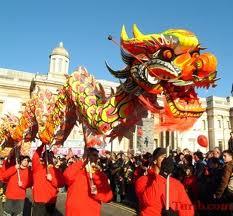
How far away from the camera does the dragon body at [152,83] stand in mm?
3641

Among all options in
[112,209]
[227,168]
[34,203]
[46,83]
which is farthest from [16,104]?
[227,168]

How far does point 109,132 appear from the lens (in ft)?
13.9

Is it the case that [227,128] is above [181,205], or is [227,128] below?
above

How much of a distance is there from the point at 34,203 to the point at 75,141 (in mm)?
22097

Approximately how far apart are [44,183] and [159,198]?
311 centimetres

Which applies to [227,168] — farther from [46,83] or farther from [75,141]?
[46,83]

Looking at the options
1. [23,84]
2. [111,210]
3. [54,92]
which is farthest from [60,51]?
[111,210]

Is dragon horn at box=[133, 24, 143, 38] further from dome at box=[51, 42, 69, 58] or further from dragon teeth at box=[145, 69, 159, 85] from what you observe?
dome at box=[51, 42, 69, 58]

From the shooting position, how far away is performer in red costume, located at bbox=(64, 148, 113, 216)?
432 cm

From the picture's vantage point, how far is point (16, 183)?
658 centimetres

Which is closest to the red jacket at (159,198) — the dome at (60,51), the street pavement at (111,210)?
the street pavement at (111,210)

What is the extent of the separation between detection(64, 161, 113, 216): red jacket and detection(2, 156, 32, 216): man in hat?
2.46 m

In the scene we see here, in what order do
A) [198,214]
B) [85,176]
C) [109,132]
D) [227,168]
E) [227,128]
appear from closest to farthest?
1. [109,132]
2. [85,176]
3. [227,168]
4. [198,214]
5. [227,128]

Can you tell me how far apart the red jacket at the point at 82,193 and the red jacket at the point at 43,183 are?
5.35 feet
